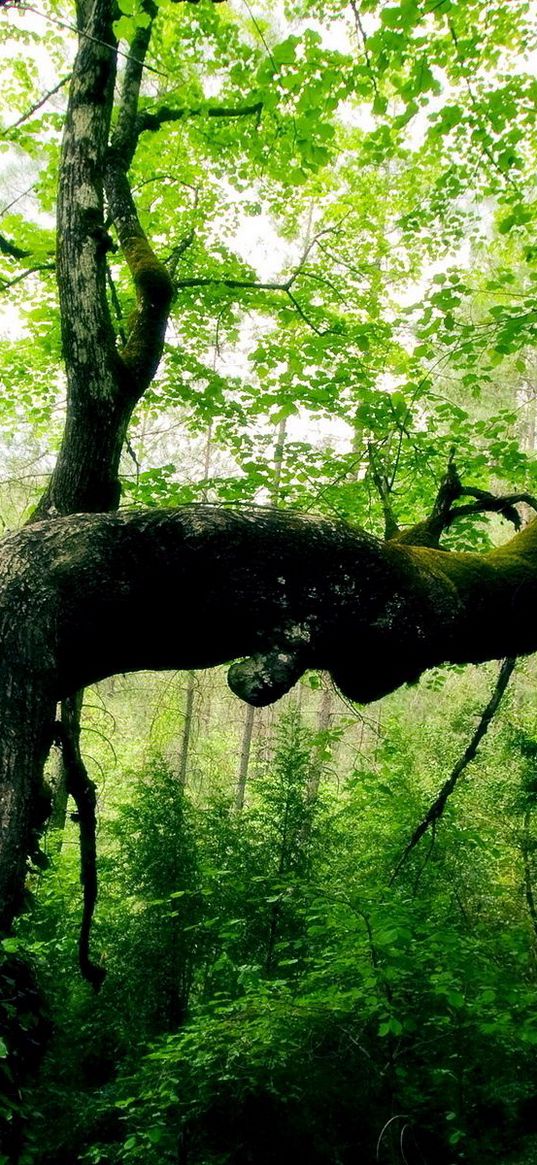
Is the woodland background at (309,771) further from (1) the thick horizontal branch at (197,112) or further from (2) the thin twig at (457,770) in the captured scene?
(2) the thin twig at (457,770)

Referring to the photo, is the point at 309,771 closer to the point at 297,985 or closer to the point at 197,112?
the point at 297,985

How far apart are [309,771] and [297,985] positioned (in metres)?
2.67

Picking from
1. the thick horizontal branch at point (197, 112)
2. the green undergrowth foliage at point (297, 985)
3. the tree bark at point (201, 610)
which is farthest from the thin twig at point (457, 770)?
the thick horizontal branch at point (197, 112)

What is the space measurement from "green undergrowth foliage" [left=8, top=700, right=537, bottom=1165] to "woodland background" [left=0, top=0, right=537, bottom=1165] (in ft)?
Answer: 0.12

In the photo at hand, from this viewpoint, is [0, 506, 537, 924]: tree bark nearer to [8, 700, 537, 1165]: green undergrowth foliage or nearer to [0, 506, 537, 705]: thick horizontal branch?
[0, 506, 537, 705]: thick horizontal branch

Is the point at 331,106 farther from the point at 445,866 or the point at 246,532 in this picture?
the point at 445,866

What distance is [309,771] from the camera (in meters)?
8.42

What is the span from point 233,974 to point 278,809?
173cm

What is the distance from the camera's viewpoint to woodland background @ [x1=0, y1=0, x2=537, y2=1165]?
4359 mm

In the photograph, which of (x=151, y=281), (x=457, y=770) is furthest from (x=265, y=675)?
(x=151, y=281)

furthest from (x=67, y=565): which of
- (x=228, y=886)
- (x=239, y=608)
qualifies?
(x=228, y=886)

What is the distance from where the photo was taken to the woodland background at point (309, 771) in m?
4.36

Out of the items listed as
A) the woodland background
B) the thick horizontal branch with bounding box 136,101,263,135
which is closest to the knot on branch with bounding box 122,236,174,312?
the woodland background

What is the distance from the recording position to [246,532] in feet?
7.29
